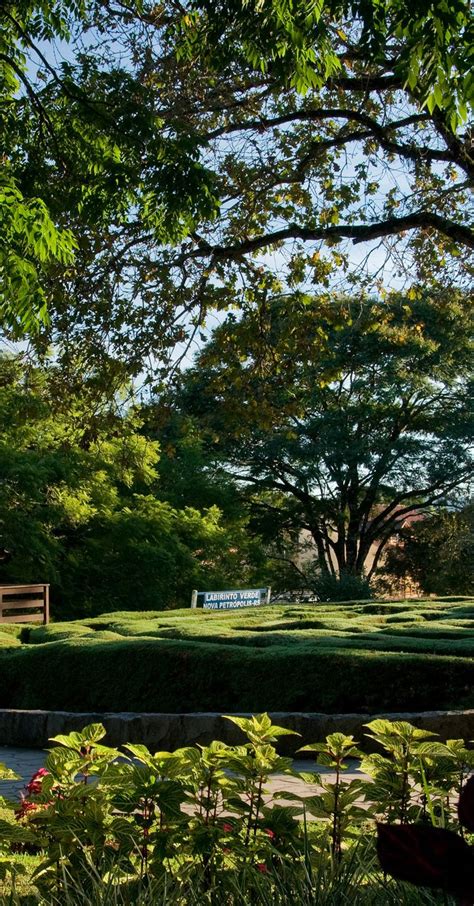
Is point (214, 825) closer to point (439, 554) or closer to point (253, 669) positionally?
point (253, 669)

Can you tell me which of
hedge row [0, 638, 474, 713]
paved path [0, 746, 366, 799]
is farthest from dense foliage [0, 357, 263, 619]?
paved path [0, 746, 366, 799]

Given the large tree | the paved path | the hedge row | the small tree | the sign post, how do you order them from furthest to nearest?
the small tree
the large tree
the sign post
the hedge row
the paved path

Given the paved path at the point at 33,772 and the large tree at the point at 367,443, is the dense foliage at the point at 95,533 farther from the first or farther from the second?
the paved path at the point at 33,772

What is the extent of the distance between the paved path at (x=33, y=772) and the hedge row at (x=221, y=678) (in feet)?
3.07

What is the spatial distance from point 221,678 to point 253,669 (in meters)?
0.40

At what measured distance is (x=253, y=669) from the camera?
870 centimetres

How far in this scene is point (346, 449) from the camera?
30422 mm

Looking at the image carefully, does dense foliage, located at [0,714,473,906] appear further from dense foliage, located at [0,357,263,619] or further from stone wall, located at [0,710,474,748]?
dense foliage, located at [0,357,263,619]

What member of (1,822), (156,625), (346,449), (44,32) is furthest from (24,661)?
(346,449)

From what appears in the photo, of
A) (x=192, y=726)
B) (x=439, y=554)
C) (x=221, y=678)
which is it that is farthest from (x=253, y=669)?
(x=439, y=554)

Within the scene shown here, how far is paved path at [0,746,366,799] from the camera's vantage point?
6480 mm

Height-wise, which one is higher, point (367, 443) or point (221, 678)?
point (367, 443)

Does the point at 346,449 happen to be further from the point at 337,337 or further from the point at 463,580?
the point at 463,580

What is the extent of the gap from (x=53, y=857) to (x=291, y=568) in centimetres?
3236
